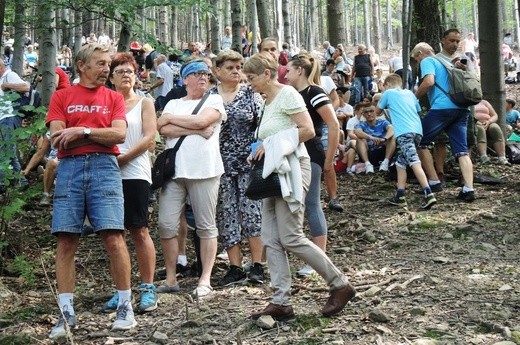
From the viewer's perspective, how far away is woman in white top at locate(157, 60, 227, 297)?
5.75 m

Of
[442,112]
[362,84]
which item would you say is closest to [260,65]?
[442,112]

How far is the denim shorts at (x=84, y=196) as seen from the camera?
4715mm

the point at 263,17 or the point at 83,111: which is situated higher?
the point at 263,17

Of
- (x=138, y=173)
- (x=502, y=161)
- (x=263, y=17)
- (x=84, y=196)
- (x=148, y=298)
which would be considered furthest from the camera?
(x=263, y=17)

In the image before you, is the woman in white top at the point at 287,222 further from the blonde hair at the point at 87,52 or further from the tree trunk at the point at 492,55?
the tree trunk at the point at 492,55

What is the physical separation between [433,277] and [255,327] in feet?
5.71

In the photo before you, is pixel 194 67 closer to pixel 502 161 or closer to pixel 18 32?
Result: pixel 502 161

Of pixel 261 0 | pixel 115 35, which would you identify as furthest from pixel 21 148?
pixel 115 35

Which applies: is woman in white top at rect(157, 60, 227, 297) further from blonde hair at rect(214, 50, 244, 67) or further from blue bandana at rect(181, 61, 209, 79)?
blonde hair at rect(214, 50, 244, 67)

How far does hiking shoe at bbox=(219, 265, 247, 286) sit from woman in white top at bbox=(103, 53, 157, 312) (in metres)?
0.80

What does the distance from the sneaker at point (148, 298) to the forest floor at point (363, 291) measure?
7 cm

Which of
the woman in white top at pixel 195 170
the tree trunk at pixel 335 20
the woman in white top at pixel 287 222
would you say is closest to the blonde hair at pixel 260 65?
the woman in white top at pixel 287 222

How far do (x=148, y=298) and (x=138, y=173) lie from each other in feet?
3.08

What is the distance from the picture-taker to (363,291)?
546cm
